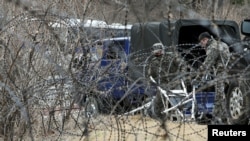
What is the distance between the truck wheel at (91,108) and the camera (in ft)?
17.6

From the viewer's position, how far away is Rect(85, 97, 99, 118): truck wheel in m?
5.37

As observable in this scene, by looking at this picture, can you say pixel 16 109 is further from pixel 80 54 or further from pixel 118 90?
pixel 80 54

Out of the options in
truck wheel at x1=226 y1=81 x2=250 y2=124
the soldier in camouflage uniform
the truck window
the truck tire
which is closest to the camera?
the soldier in camouflage uniform

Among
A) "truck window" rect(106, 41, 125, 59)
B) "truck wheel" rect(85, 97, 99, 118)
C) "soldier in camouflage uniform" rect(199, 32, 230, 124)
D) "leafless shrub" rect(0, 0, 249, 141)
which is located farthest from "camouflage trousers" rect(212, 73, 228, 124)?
"truck window" rect(106, 41, 125, 59)

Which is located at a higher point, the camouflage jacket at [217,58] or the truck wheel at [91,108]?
the camouflage jacket at [217,58]

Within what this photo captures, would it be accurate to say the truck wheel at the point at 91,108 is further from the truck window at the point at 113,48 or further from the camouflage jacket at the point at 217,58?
the truck window at the point at 113,48

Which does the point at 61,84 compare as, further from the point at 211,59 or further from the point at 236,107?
the point at 236,107

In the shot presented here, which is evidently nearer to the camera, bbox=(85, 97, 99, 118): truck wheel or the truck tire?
the truck tire

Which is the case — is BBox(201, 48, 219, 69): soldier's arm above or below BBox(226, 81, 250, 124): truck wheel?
above

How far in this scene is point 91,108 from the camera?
547 centimetres

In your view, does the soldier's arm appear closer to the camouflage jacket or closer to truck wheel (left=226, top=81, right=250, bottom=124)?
the camouflage jacket

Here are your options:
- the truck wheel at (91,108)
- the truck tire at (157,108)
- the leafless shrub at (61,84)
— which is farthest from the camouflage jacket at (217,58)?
the truck wheel at (91,108)

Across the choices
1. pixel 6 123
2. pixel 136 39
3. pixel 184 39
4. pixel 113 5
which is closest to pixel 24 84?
pixel 6 123

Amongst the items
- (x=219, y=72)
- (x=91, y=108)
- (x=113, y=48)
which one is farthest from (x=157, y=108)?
(x=113, y=48)
